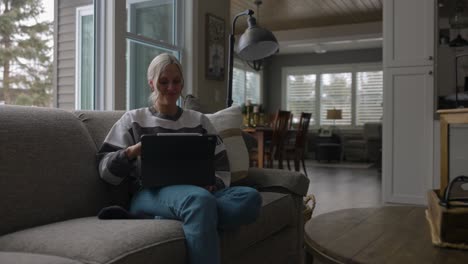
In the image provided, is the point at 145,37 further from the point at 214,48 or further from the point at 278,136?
the point at 278,136

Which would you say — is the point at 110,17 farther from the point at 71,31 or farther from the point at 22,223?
the point at 22,223

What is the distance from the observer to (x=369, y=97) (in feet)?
34.8

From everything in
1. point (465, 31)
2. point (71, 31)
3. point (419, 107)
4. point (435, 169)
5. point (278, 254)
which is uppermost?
point (465, 31)

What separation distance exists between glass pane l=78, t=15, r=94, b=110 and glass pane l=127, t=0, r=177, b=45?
1.27ft

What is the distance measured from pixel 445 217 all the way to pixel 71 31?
2831mm

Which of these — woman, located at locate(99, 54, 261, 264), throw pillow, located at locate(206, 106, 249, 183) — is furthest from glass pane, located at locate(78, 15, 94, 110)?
woman, located at locate(99, 54, 261, 264)

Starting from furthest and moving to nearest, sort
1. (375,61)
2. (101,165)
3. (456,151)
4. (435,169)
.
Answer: (375,61) < (435,169) < (456,151) < (101,165)

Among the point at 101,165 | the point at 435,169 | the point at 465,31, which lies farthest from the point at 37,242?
the point at 465,31

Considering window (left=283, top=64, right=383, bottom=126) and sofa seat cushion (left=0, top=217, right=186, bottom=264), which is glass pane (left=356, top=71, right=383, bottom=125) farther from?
sofa seat cushion (left=0, top=217, right=186, bottom=264)

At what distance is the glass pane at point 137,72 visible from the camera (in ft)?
12.2

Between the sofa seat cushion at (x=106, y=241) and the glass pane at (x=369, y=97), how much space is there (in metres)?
9.72

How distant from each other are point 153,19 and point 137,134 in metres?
2.46

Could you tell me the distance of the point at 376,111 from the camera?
1054cm

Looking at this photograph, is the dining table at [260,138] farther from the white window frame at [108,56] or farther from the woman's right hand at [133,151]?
the woman's right hand at [133,151]
